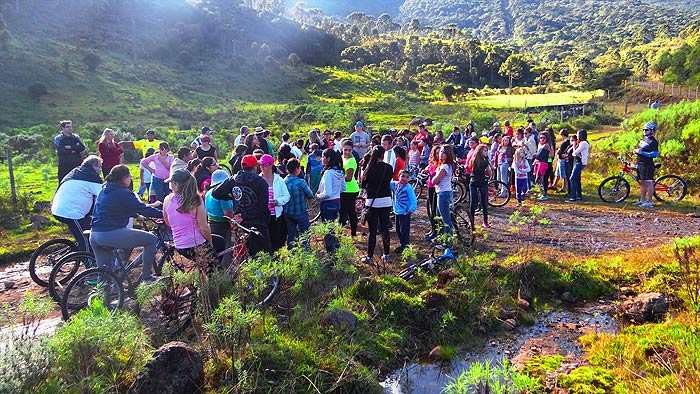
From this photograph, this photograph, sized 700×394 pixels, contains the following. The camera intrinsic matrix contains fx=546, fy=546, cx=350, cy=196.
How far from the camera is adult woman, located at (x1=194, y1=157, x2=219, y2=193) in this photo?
26.9 ft

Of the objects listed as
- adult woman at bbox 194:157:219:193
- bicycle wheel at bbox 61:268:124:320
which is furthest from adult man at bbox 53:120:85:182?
bicycle wheel at bbox 61:268:124:320

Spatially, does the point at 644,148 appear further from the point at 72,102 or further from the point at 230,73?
the point at 230,73

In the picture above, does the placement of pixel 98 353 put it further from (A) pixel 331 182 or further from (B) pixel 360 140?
(B) pixel 360 140

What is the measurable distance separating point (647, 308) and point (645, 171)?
6.15 metres

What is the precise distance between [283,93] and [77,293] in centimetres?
6595

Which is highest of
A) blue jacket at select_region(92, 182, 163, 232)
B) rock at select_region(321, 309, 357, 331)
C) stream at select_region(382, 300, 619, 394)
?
blue jacket at select_region(92, 182, 163, 232)

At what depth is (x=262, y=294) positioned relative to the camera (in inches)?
246

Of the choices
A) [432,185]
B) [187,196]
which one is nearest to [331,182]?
[432,185]

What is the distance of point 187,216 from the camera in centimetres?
601

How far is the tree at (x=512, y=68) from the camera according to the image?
86.2 meters

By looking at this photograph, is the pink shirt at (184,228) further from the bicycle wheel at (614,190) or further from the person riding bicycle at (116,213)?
the bicycle wheel at (614,190)

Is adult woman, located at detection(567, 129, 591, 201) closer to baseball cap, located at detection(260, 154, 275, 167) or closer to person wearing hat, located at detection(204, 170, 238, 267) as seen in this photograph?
baseball cap, located at detection(260, 154, 275, 167)

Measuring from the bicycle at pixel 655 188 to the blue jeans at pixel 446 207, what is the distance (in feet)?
20.7

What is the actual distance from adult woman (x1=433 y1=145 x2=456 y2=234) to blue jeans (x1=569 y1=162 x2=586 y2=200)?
5.78 metres
